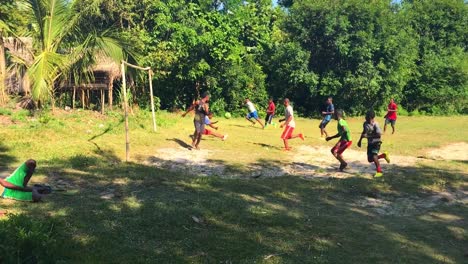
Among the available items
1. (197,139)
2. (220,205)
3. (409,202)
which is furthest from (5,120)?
(409,202)

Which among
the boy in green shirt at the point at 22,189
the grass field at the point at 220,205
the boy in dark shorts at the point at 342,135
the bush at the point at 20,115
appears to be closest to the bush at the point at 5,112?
the bush at the point at 20,115

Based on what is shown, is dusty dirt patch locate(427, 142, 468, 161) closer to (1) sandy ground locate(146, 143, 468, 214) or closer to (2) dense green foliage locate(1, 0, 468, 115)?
(1) sandy ground locate(146, 143, 468, 214)

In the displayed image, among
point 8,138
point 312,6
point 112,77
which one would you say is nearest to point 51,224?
point 8,138

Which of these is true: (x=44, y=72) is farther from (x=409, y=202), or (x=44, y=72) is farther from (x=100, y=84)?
(x=409, y=202)

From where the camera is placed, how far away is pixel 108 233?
5.22m

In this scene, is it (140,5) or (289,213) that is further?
(140,5)

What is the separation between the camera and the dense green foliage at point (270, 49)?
21.8 metres

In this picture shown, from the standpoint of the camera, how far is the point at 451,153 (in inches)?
497

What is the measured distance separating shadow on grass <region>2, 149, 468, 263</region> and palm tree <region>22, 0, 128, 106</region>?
6.10 metres

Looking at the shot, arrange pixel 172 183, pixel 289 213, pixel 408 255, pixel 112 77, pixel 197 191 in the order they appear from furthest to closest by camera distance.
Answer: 1. pixel 112 77
2. pixel 172 183
3. pixel 197 191
4. pixel 289 213
5. pixel 408 255

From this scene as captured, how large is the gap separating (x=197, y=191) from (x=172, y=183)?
72cm

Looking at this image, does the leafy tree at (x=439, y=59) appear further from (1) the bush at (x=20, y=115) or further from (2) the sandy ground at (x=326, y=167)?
(1) the bush at (x=20, y=115)

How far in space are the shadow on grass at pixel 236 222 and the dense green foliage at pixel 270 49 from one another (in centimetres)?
1404

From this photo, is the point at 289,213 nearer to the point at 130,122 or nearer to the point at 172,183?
the point at 172,183
